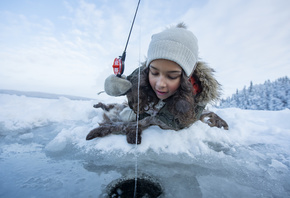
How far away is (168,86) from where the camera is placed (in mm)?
1860

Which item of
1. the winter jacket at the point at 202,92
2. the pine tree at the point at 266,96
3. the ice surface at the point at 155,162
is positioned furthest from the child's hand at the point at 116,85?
the pine tree at the point at 266,96

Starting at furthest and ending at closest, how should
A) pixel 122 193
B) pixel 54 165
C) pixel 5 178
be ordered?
pixel 54 165
pixel 5 178
pixel 122 193

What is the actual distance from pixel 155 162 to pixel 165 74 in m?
1.04

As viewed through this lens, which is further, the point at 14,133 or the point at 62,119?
the point at 62,119

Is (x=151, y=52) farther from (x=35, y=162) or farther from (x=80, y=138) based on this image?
(x=35, y=162)

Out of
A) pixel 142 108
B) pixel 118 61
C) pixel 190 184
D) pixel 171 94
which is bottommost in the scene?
pixel 190 184

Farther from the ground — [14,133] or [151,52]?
[151,52]

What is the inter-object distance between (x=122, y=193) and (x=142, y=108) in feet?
4.59

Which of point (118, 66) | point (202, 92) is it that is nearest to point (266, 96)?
point (202, 92)

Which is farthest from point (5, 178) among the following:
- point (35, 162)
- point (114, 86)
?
point (114, 86)

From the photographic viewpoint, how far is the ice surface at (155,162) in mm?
1084

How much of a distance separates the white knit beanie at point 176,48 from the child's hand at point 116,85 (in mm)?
462

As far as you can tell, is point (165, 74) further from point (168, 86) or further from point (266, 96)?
point (266, 96)

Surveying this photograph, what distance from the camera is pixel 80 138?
6.60ft
